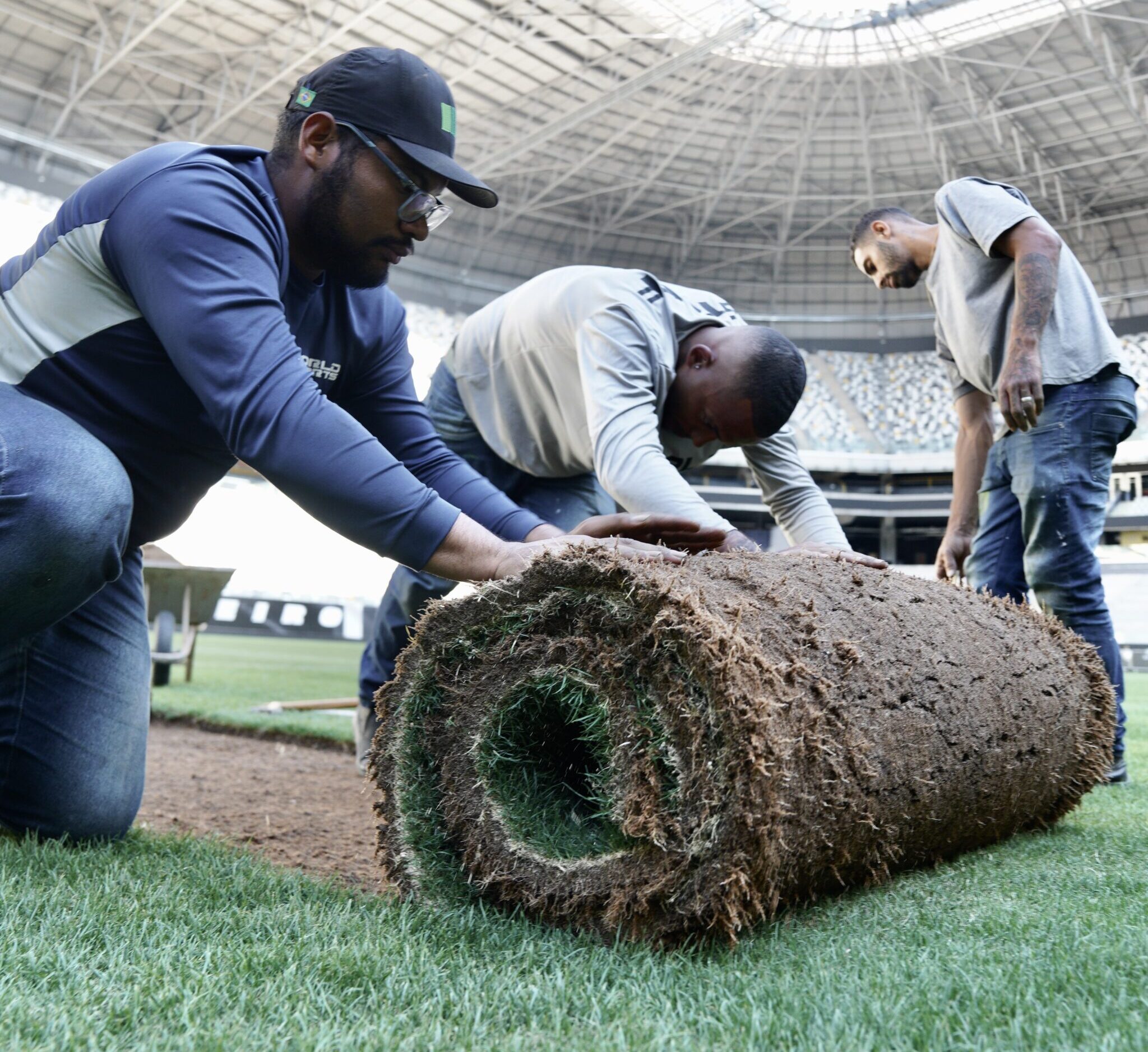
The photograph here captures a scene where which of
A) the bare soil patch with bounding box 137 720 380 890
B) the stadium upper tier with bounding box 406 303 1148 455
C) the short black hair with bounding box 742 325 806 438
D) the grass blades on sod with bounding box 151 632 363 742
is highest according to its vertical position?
the short black hair with bounding box 742 325 806 438

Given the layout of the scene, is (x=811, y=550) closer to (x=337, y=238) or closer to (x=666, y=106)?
(x=337, y=238)

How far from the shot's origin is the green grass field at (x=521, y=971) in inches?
34.6

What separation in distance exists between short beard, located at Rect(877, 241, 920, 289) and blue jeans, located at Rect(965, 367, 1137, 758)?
590mm

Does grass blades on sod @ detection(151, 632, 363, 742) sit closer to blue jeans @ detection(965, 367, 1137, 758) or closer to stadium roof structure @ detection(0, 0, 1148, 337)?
blue jeans @ detection(965, 367, 1137, 758)

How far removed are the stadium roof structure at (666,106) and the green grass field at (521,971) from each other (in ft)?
50.1

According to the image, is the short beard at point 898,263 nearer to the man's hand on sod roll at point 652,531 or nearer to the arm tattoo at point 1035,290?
the arm tattoo at point 1035,290

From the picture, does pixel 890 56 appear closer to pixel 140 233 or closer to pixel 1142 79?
pixel 1142 79

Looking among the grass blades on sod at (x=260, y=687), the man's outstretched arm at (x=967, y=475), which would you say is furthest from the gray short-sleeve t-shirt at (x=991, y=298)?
the grass blades on sod at (x=260, y=687)

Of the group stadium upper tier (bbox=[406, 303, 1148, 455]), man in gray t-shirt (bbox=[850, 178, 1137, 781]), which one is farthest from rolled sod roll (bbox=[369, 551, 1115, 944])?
stadium upper tier (bbox=[406, 303, 1148, 455])

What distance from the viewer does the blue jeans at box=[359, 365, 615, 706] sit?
2824 millimetres

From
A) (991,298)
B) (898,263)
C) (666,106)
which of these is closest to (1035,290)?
(991,298)

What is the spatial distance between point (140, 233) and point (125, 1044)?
1.01 m

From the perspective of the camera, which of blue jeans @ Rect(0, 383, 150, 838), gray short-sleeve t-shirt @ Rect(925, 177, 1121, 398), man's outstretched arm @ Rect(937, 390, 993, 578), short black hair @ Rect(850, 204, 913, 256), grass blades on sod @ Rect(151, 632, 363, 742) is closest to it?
blue jeans @ Rect(0, 383, 150, 838)

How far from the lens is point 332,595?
2112 centimetres
